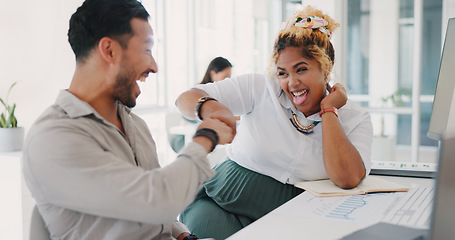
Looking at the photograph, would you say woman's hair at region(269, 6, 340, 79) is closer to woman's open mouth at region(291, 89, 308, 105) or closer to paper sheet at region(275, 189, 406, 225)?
woman's open mouth at region(291, 89, 308, 105)

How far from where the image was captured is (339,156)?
1581 millimetres

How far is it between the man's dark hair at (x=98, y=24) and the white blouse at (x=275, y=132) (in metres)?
0.77

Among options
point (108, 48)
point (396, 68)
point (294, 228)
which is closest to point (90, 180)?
point (108, 48)

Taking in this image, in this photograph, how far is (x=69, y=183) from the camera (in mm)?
928

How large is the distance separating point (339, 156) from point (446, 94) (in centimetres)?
45

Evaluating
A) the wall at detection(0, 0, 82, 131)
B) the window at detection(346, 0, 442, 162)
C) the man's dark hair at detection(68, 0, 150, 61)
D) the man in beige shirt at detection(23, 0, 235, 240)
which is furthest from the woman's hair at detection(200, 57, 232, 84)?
the man's dark hair at detection(68, 0, 150, 61)

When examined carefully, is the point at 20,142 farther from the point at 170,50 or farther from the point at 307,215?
the point at 170,50

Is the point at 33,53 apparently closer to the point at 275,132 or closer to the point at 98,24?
the point at 275,132

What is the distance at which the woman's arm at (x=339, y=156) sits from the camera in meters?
1.55

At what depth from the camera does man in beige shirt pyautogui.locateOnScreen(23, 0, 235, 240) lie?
0.94 meters

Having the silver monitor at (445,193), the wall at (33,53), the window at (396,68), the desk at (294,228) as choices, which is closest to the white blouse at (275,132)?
the desk at (294,228)

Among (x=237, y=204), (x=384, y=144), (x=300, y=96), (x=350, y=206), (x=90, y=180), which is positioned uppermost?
(x=300, y=96)

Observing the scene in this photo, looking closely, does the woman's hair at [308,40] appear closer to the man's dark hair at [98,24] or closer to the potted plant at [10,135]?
the man's dark hair at [98,24]

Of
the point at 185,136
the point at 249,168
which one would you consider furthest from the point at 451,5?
the point at 249,168
